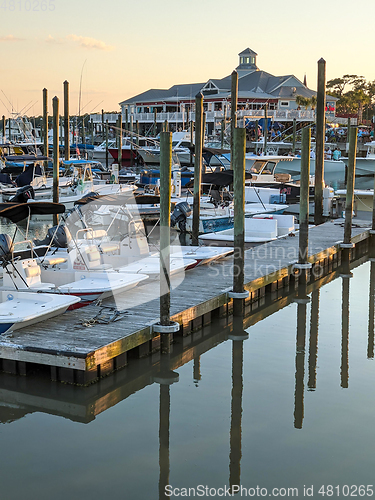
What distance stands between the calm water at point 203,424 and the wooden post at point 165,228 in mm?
1103

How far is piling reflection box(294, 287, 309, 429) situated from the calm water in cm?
4

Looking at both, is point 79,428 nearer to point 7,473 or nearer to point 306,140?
point 7,473

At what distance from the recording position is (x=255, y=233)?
18.5 metres

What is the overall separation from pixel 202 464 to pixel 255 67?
73.2m

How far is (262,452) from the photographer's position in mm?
7387

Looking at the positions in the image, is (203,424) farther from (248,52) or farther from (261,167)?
(248,52)

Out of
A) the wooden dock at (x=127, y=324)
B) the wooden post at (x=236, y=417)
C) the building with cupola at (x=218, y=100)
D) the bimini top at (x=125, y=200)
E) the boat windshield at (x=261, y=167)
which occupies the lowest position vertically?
the wooden post at (x=236, y=417)

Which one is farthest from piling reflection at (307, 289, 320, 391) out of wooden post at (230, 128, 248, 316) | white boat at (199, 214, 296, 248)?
white boat at (199, 214, 296, 248)

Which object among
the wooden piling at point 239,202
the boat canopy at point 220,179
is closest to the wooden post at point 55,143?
the boat canopy at point 220,179

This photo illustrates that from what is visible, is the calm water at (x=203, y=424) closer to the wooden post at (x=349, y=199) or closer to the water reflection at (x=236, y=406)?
the water reflection at (x=236, y=406)

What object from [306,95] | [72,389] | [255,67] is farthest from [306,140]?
[255,67]

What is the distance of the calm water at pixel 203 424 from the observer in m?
6.81

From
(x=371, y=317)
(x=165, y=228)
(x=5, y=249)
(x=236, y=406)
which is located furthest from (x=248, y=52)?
(x=236, y=406)

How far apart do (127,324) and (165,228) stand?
5.40ft
